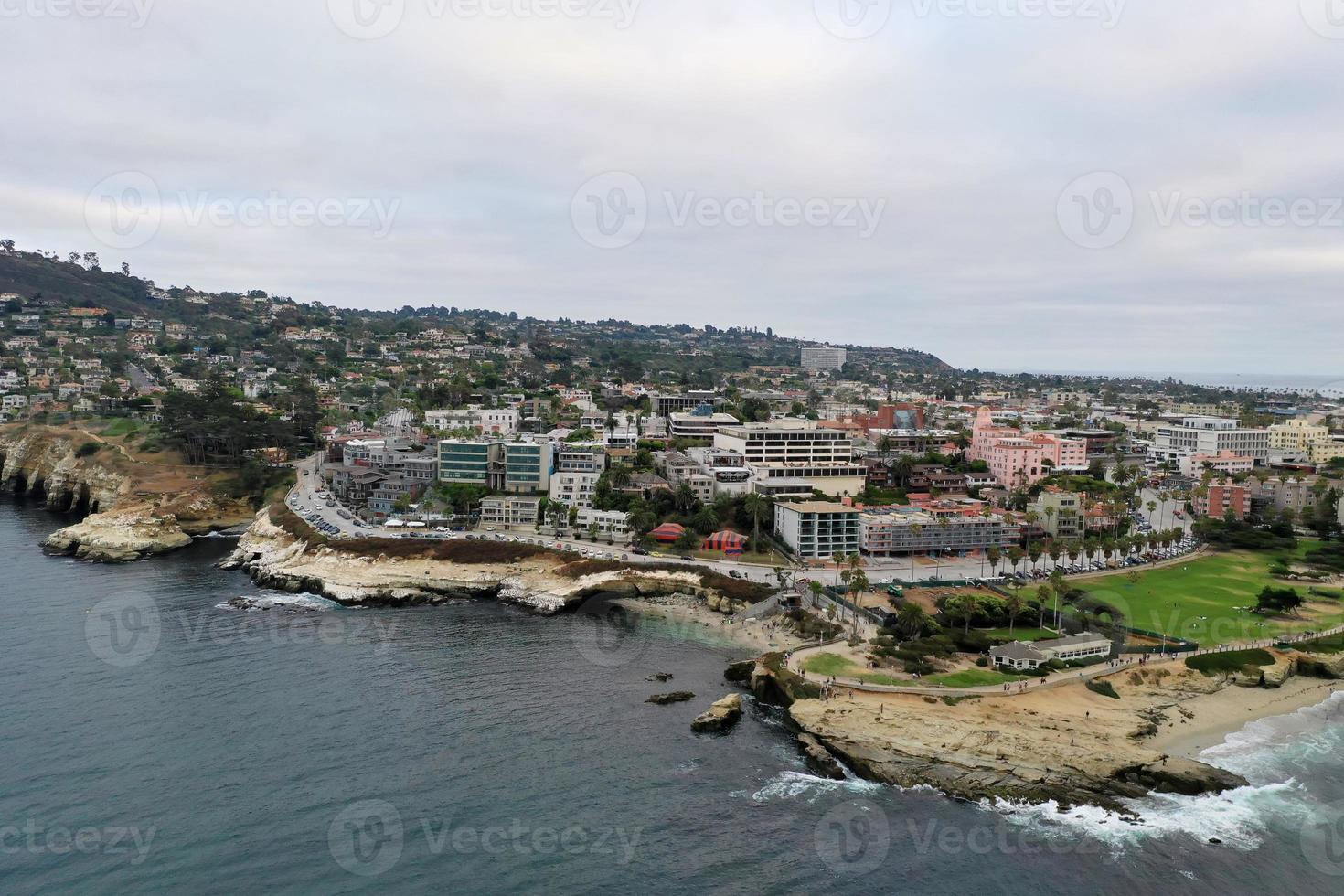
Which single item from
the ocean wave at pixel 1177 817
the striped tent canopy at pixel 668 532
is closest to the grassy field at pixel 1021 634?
the ocean wave at pixel 1177 817

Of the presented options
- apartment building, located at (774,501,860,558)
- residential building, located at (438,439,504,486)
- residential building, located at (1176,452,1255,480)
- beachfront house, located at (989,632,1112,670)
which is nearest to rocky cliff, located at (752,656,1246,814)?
beachfront house, located at (989,632,1112,670)

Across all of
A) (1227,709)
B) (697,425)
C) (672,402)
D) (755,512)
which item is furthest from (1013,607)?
(672,402)

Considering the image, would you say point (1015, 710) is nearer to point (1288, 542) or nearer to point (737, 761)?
point (737, 761)

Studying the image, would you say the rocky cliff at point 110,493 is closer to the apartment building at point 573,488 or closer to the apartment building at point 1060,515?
the apartment building at point 573,488

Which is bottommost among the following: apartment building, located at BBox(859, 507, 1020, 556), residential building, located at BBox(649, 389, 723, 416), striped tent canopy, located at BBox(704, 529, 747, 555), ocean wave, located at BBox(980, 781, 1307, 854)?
ocean wave, located at BBox(980, 781, 1307, 854)

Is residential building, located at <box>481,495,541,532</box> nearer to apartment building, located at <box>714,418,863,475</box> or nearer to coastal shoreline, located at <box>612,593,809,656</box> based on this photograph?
coastal shoreline, located at <box>612,593,809,656</box>
